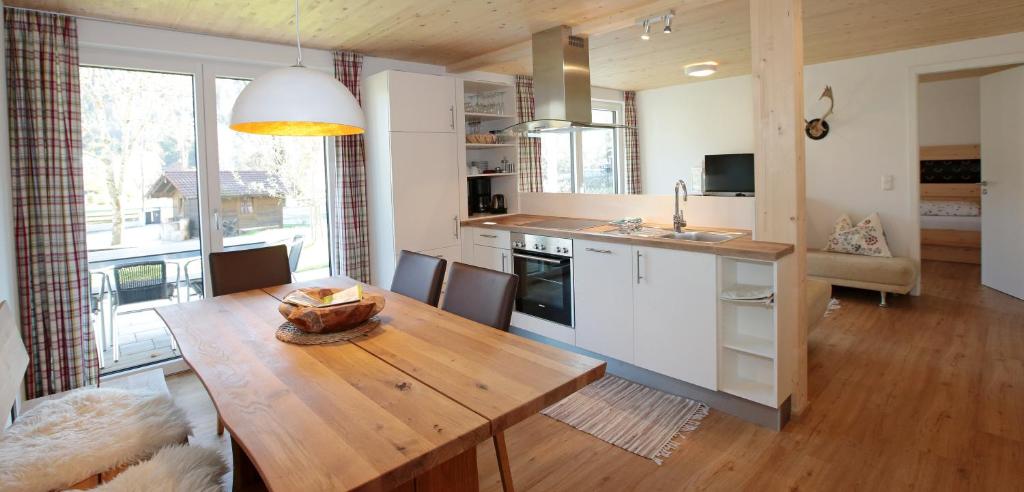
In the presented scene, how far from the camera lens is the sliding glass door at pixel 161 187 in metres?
3.25

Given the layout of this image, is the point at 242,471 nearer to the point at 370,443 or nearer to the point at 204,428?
the point at 204,428

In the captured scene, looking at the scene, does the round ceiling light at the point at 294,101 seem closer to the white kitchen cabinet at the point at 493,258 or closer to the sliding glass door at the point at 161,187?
the sliding glass door at the point at 161,187

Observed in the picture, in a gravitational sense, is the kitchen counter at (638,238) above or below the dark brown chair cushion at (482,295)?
above

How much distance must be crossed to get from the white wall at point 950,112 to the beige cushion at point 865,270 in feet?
9.64

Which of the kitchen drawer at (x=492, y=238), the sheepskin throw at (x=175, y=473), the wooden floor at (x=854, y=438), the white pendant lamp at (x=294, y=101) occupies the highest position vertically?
the white pendant lamp at (x=294, y=101)

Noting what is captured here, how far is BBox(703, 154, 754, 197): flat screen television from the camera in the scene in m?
6.02

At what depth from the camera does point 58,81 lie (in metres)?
2.96

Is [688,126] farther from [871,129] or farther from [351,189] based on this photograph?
[351,189]

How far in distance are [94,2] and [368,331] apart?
7.95ft

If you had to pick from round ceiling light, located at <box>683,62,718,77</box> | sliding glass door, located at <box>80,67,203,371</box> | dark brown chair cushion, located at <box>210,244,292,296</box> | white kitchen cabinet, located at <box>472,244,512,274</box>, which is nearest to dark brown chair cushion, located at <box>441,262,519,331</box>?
dark brown chair cushion, located at <box>210,244,292,296</box>

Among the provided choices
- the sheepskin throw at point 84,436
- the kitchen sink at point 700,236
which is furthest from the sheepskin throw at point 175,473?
the kitchen sink at point 700,236

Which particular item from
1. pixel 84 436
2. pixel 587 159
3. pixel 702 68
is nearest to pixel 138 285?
pixel 84 436

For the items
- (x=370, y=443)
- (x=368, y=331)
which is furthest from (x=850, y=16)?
(x=370, y=443)

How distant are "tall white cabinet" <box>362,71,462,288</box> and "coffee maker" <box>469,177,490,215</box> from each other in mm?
479
